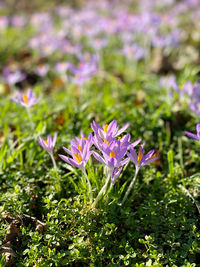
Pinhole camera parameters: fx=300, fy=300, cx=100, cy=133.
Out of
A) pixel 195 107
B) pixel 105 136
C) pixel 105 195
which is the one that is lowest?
pixel 105 195

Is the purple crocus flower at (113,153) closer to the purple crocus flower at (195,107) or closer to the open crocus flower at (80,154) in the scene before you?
the open crocus flower at (80,154)

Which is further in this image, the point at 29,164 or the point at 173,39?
the point at 173,39

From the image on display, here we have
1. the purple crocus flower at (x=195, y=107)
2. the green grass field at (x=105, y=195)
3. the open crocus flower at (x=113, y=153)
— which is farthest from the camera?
the purple crocus flower at (x=195, y=107)

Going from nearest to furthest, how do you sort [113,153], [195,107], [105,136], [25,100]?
[113,153] < [105,136] < [25,100] < [195,107]

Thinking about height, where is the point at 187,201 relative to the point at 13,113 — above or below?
below

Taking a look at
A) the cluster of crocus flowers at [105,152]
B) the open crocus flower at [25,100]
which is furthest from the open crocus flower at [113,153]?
the open crocus flower at [25,100]

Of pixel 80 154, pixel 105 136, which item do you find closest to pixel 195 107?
pixel 105 136

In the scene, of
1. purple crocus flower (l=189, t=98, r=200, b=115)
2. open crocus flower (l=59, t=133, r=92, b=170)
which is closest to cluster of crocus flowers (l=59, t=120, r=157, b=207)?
open crocus flower (l=59, t=133, r=92, b=170)

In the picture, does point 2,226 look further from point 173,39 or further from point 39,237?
point 173,39

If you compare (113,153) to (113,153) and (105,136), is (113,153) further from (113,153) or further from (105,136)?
(105,136)

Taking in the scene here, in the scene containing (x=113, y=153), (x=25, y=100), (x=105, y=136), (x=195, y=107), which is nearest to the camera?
(x=113, y=153)

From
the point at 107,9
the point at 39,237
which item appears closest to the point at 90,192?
the point at 39,237
